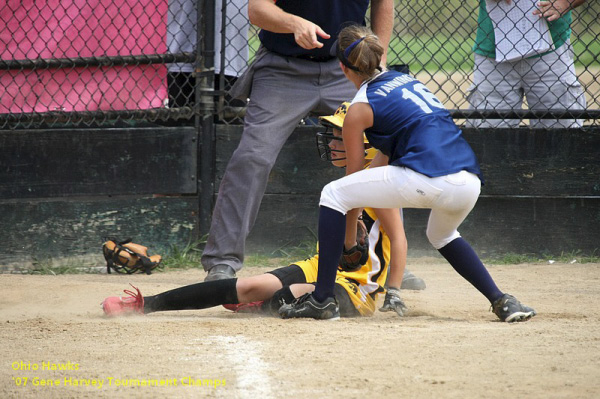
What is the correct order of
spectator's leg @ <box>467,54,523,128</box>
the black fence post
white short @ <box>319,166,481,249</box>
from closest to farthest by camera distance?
white short @ <box>319,166,481,249</box>, the black fence post, spectator's leg @ <box>467,54,523,128</box>

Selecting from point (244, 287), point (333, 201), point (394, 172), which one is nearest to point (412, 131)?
point (394, 172)

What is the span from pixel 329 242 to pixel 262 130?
55.2 inches

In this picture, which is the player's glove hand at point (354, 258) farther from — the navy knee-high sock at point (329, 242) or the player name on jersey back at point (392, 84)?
the player name on jersey back at point (392, 84)

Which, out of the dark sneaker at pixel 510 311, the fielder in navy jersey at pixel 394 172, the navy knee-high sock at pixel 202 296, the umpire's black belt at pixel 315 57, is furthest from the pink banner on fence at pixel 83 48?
the dark sneaker at pixel 510 311

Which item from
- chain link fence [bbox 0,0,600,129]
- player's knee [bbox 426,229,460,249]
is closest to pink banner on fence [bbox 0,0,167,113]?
chain link fence [bbox 0,0,600,129]

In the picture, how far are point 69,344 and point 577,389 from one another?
1917mm

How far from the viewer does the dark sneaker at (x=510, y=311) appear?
3510 millimetres

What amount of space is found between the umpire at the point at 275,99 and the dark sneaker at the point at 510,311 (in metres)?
1.66

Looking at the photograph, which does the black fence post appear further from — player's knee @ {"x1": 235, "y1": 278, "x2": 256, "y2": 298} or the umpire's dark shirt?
player's knee @ {"x1": 235, "y1": 278, "x2": 256, "y2": 298}

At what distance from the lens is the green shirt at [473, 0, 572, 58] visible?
Answer: 223 inches

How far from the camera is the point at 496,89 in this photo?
584 cm

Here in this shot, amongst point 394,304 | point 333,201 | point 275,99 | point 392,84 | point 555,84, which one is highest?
→ point 392,84

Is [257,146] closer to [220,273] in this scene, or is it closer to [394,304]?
[220,273]

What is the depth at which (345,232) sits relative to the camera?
3529mm
